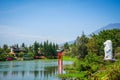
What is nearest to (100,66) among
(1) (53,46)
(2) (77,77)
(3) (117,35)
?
(2) (77,77)

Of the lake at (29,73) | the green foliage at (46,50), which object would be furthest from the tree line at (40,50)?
the lake at (29,73)

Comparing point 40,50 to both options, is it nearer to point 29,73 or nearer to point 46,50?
point 46,50

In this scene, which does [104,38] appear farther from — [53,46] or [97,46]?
[53,46]

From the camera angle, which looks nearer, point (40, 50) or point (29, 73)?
point (29, 73)

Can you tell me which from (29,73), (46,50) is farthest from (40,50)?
(29,73)

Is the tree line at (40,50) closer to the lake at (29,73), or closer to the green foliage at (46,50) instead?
the green foliage at (46,50)

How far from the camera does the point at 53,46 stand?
99.9m

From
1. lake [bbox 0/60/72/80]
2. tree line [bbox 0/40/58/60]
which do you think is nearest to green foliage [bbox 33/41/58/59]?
tree line [bbox 0/40/58/60]

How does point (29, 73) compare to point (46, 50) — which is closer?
point (29, 73)

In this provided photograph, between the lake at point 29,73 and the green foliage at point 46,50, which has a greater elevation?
the green foliage at point 46,50

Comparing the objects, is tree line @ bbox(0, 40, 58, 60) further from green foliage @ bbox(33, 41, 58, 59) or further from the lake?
the lake

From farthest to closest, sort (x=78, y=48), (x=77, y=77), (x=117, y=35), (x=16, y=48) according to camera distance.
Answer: (x=16, y=48), (x=78, y=48), (x=117, y=35), (x=77, y=77)

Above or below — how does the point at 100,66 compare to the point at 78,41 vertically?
below

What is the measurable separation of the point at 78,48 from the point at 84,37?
324 centimetres
